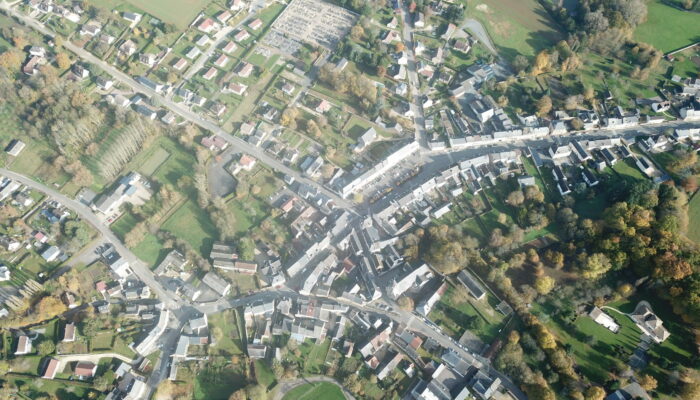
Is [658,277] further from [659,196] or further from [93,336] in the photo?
[93,336]

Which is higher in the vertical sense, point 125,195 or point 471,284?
point 125,195

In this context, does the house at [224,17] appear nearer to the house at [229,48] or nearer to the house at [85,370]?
the house at [229,48]

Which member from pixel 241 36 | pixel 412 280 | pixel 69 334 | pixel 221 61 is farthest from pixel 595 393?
pixel 241 36

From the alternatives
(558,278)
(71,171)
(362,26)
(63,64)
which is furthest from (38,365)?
(362,26)

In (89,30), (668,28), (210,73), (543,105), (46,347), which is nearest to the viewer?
(46,347)

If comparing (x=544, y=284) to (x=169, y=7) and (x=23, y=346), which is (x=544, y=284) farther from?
(x=169, y=7)

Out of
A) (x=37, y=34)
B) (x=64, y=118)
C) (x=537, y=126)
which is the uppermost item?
(x=37, y=34)

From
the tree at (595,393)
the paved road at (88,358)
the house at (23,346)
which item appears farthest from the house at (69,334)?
the tree at (595,393)

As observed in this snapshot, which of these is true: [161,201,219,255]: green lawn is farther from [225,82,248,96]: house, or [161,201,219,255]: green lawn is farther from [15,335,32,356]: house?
[225,82,248,96]: house
